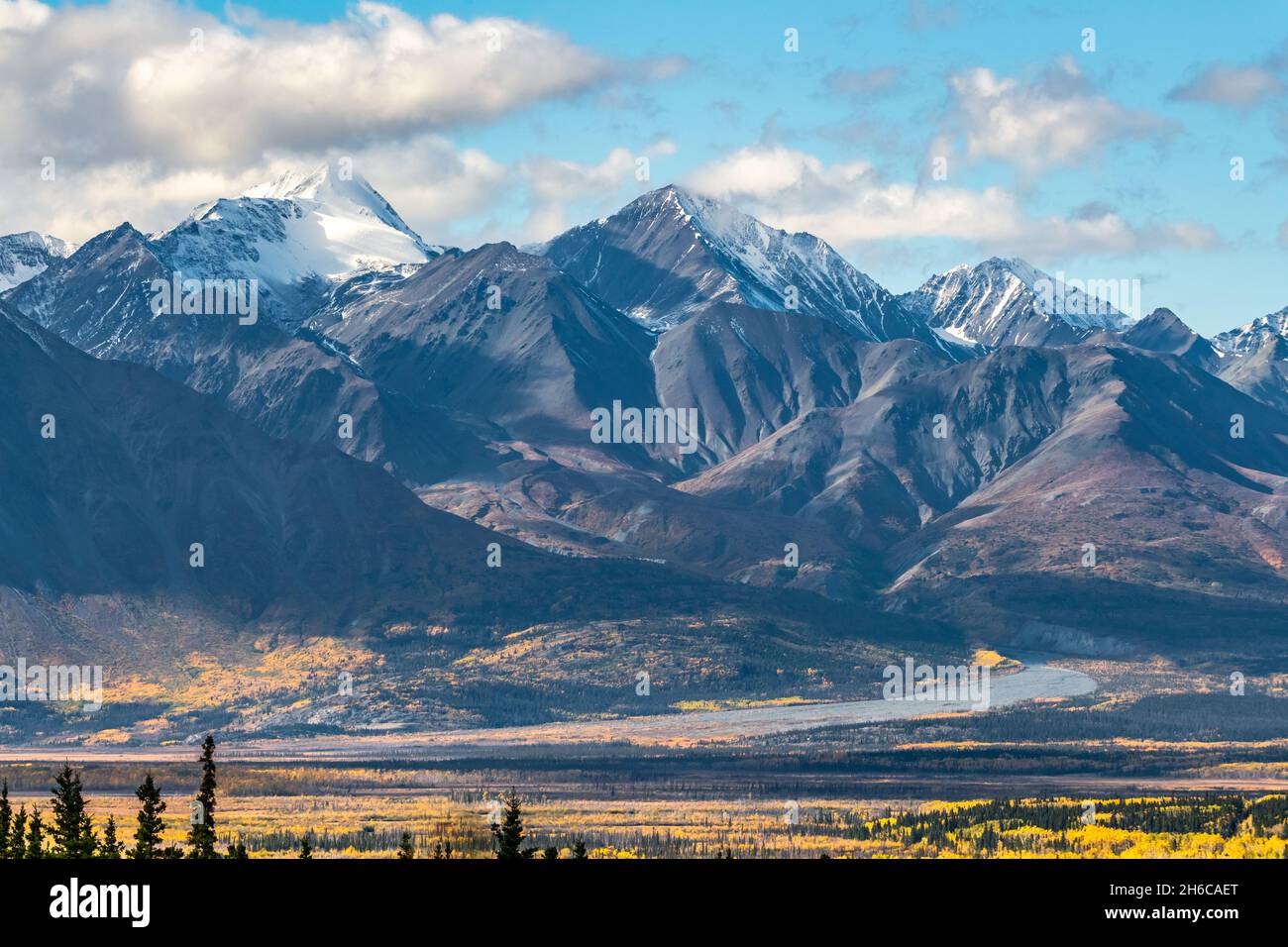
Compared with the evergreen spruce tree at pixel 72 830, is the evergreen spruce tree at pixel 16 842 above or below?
below

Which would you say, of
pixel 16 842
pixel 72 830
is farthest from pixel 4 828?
pixel 16 842

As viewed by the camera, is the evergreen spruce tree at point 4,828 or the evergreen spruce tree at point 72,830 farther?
the evergreen spruce tree at point 72,830

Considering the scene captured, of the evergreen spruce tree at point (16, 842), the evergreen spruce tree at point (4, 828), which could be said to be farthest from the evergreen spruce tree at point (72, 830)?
the evergreen spruce tree at point (4, 828)

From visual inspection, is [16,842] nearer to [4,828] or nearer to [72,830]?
[4,828]

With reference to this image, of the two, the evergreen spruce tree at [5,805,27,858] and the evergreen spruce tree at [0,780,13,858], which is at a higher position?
the evergreen spruce tree at [0,780,13,858]

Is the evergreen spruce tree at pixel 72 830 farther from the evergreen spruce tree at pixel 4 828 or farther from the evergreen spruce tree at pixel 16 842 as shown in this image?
the evergreen spruce tree at pixel 4 828

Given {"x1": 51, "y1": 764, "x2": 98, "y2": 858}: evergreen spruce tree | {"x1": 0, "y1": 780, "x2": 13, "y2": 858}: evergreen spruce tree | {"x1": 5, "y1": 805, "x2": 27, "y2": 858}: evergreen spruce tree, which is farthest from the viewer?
{"x1": 51, "y1": 764, "x2": 98, "y2": 858}: evergreen spruce tree

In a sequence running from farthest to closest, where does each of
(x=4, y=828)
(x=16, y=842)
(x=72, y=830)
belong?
(x=16, y=842)
(x=72, y=830)
(x=4, y=828)

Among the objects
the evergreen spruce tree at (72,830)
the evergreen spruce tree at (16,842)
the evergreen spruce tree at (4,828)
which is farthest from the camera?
the evergreen spruce tree at (72,830)

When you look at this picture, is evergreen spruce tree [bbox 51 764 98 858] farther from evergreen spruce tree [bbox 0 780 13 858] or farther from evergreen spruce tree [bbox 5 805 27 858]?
evergreen spruce tree [bbox 0 780 13 858]

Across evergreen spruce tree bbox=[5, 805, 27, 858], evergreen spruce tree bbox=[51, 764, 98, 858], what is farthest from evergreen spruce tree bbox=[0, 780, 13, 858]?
evergreen spruce tree bbox=[51, 764, 98, 858]

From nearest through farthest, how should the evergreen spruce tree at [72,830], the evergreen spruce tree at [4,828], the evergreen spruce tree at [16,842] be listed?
the evergreen spruce tree at [4,828] → the evergreen spruce tree at [16,842] → the evergreen spruce tree at [72,830]
